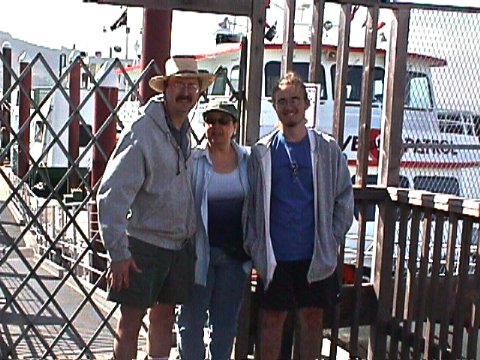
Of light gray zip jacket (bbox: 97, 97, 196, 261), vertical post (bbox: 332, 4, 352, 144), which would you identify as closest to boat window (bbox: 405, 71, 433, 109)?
vertical post (bbox: 332, 4, 352, 144)


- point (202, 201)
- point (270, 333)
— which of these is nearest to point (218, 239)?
point (202, 201)

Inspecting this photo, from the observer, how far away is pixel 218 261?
10.3 feet

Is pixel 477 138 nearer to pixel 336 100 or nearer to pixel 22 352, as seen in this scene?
pixel 336 100

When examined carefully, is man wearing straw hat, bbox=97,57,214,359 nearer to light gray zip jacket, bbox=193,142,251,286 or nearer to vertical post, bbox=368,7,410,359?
light gray zip jacket, bbox=193,142,251,286

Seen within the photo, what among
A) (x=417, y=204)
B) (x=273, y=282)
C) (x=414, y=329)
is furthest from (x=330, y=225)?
(x=414, y=329)

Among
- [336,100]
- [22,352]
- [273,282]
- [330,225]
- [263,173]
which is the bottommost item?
[22,352]

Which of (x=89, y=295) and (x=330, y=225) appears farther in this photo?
(x=89, y=295)

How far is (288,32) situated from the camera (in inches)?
143

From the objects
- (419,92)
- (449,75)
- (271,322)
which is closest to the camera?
(271,322)

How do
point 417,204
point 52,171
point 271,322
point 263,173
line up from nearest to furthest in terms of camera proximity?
point 263,173 → point 271,322 → point 417,204 → point 52,171

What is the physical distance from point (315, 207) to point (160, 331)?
2.96 feet

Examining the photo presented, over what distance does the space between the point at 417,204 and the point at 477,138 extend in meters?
1.78

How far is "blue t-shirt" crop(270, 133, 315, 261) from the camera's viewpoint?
311cm

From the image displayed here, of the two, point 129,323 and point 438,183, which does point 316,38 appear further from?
point 438,183
